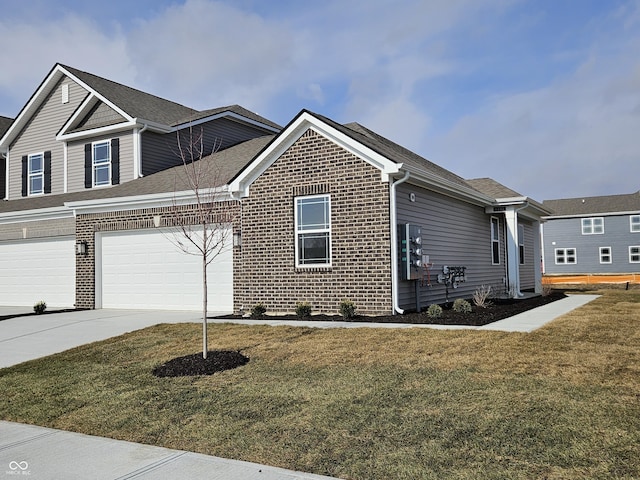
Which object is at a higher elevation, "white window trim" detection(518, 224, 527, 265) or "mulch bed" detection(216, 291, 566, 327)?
"white window trim" detection(518, 224, 527, 265)

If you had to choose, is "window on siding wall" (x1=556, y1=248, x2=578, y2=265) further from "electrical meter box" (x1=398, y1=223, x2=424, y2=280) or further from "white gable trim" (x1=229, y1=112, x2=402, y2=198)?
"white gable trim" (x1=229, y1=112, x2=402, y2=198)

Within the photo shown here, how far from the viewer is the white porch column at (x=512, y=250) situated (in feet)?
59.7

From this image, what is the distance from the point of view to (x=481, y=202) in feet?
57.2

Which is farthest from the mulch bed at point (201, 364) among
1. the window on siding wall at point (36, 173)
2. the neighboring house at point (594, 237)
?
the neighboring house at point (594, 237)

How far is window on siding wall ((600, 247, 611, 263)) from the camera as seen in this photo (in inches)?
1558

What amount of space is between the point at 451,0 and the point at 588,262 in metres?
32.0

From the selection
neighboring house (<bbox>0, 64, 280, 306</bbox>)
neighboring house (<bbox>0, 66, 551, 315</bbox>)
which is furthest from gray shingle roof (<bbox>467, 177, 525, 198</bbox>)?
neighboring house (<bbox>0, 64, 280, 306</bbox>)

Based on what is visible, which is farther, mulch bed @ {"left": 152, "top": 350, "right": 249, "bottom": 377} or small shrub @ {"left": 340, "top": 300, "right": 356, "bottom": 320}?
small shrub @ {"left": 340, "top": 300, "right": 356, "bottom": 320}

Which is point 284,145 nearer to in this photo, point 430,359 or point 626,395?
point 430,359

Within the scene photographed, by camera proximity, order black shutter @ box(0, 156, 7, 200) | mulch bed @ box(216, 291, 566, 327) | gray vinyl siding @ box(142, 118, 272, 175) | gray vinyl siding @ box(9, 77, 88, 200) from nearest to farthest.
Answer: mulch bed @ box(216, 291, 566, 327), gray vinyl siding @ box(142, 118, 272, 175), gray vinyl siding @ box(9, 77, 88, 200), black shutter @ box(0, 156, 7, 200)

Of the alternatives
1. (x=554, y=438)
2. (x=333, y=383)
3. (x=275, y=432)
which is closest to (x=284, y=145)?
(x=333, y=383)

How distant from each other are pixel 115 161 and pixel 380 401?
622 inches

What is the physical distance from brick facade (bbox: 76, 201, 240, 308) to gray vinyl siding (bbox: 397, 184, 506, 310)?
6.96 m

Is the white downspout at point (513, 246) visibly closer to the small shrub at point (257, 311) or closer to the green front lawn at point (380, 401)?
the green front lawn at point (380, 401)
